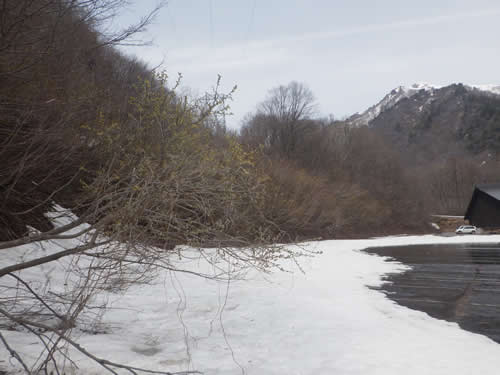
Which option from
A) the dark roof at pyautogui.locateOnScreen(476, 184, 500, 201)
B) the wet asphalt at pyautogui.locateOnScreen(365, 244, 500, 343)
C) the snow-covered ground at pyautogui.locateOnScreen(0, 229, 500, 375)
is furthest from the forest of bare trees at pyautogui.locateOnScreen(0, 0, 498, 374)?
the dark roof at pyautogui.locateOnScreen(476, 184, 500, 201)

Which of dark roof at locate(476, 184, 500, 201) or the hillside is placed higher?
the hillside

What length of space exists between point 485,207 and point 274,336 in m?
36.3

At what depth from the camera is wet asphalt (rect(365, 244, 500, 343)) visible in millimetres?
6098

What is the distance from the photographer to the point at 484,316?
617cm

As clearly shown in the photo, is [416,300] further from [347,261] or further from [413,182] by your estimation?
[413,182]

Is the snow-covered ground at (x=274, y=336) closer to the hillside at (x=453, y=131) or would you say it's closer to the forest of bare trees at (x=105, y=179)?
the forest of bare trees at (x=105, y=179)

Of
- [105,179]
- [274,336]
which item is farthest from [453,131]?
[105,179]

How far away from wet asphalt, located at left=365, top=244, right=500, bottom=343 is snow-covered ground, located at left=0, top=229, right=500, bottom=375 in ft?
1.53

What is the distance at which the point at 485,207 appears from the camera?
3469 cm

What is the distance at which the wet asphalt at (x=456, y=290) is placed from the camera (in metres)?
6.10

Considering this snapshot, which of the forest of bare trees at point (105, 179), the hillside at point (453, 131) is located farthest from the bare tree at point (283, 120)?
the hillside at point (453, 131)

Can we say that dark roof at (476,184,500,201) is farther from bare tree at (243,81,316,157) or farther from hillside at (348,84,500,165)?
hillside at (348,84,500,165)

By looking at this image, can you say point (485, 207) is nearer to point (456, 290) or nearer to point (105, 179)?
point (456, 290)

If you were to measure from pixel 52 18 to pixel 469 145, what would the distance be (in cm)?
11240
